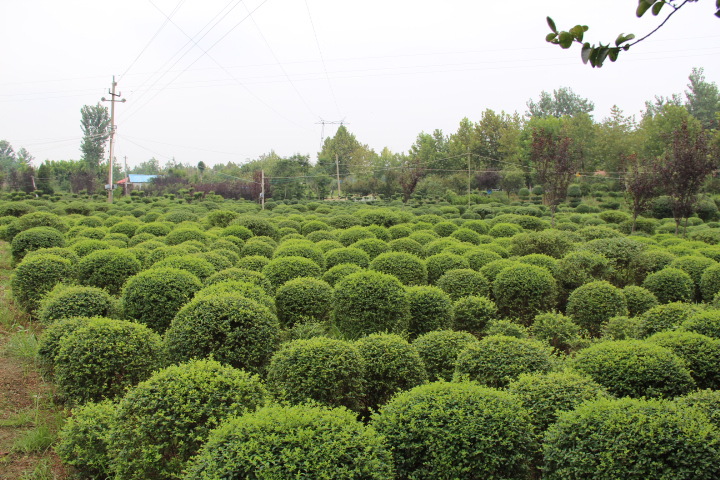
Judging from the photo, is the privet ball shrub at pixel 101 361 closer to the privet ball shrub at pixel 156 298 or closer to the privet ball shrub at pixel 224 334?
the privet ball shrub at pixel 224 334

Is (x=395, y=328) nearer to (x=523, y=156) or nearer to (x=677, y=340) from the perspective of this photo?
(x=677, y=340)

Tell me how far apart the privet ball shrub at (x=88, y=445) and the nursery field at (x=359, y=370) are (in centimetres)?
2

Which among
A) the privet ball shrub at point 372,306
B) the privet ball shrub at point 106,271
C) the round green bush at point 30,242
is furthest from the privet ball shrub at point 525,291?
the round green bush at point 30,242

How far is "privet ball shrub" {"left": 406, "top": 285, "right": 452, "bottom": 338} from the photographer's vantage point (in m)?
7.48

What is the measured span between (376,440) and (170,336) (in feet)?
11.8

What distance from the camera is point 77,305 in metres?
7.10

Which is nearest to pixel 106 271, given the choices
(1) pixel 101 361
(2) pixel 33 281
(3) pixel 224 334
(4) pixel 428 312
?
(2) pixel 33 281

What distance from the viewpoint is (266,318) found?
20.0 ft

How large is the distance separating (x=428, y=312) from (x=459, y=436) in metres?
3.91

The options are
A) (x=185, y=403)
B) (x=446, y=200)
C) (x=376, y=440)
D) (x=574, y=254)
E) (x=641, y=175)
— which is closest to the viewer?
(x=376, y=440)

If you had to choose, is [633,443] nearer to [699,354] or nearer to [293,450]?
[293,450]

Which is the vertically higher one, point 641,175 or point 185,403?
point 641,175

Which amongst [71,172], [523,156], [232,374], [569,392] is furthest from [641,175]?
[71,172]

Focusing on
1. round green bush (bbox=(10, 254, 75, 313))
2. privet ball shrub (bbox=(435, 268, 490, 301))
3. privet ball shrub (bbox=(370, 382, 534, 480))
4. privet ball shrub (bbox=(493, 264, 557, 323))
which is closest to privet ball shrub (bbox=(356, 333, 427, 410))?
privet ball shrub (bbox=(370, 382, 534, 480))
